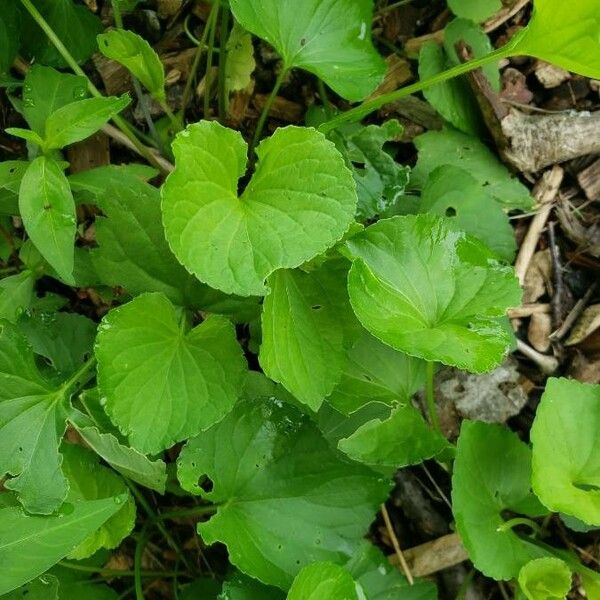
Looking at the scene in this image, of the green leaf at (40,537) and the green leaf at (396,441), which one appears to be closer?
the green leaf at (40,537)

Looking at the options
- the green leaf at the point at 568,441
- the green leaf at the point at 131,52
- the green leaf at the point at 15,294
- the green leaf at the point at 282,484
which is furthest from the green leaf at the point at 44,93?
the green leaf at the point at 568,441

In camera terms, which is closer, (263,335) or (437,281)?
(263,335)

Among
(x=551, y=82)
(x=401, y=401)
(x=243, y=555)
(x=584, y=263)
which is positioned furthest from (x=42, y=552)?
(x=551, y=82)

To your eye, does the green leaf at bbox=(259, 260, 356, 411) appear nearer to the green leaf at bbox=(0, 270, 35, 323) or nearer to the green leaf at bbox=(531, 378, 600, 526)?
the green leaf at bbox=(531, 378, 600, 526)

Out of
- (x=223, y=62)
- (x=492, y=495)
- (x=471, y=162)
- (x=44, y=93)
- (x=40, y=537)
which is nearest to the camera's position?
(x=40, y=537)

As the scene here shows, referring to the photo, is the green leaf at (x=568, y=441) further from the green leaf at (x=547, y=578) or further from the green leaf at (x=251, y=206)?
the green leaf at (x=251, y=206)

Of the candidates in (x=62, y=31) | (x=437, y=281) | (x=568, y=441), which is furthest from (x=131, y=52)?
(x=568, y=441)

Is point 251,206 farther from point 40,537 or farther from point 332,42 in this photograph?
point 40,537
